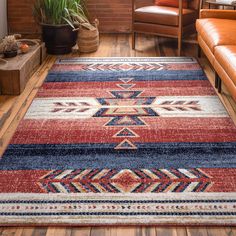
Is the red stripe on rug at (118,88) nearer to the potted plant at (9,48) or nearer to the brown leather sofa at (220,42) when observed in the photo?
the brown leather sofa at (220,42)

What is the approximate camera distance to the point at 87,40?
→ 4.90 m

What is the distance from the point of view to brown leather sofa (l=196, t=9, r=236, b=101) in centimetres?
320

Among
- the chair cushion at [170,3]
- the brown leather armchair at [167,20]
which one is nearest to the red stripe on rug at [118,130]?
the brown leather armchair at [167,20]

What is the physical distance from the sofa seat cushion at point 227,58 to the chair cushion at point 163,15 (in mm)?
1220

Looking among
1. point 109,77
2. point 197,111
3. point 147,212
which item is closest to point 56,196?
point 147,212

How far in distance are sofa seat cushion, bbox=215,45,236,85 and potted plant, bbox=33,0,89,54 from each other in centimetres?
168

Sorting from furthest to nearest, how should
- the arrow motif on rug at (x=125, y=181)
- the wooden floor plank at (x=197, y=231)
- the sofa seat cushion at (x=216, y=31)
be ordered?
the sofa seat cushion at (x=216, y=31)
the arrow motif on rug at (x=125, y=181)
the wooden floor plank at (x=197, y=231)

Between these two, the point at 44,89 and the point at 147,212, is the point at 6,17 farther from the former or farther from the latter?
the point at 147,212

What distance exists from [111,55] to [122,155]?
87.8 inches

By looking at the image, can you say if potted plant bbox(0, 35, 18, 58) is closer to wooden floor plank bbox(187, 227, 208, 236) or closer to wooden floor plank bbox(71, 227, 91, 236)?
wooden floor plank bbox(71, 227, 91, 236)

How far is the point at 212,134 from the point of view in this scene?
302 cm

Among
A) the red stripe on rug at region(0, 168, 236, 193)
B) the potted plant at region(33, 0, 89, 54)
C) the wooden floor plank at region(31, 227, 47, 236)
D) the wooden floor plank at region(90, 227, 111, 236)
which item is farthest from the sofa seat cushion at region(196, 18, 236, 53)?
the wooden floor plank at region(31, 227, 47, 236)

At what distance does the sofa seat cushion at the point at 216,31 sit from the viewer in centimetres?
363

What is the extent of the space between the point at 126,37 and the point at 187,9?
3.01ft
